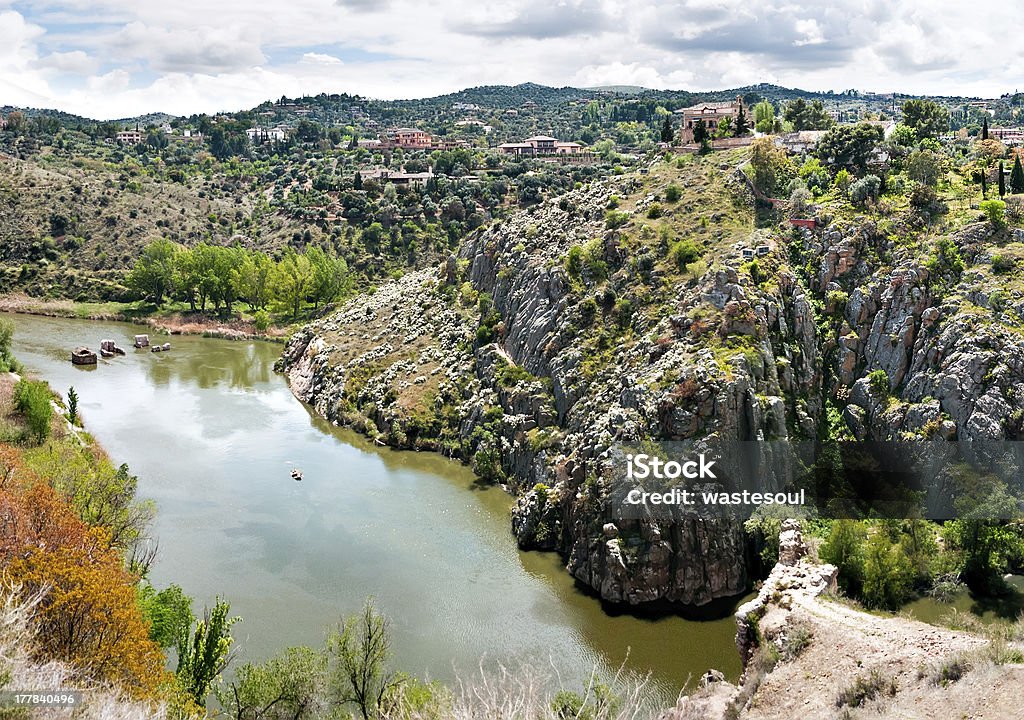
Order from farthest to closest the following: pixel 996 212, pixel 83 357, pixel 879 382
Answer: pixel 83 357
pixel 996 212
pixel 879 382

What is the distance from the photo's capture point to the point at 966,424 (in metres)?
46.1

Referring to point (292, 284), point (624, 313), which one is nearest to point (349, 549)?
point (624, 313)

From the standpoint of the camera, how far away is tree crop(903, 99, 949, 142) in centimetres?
7869

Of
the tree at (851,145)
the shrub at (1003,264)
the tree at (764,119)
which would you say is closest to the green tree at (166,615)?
the shrub at (1003,264)

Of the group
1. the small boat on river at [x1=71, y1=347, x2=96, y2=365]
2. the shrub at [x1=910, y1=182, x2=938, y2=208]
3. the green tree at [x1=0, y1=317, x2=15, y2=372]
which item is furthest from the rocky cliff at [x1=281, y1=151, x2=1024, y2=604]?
the small boat on river at [x1=71, y1=347, x2=96, y2=365]

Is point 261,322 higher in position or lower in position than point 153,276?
lower

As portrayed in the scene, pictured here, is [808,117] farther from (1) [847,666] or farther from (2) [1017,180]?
(1) [847,666]

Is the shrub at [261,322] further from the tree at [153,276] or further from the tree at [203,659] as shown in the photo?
the tree at [203,659]

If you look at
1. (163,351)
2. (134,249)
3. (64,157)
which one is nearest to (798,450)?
(163,351)

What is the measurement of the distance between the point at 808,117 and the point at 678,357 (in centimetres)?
4338

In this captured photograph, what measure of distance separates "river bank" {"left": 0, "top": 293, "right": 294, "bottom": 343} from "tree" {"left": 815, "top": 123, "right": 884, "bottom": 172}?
2388 inches

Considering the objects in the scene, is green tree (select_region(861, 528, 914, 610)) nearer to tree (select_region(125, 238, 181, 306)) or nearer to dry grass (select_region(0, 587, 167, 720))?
dry grass (select_region(0, 587, 167, 720))

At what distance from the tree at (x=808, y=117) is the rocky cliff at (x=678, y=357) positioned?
14404 millimetres

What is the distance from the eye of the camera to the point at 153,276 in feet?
379
